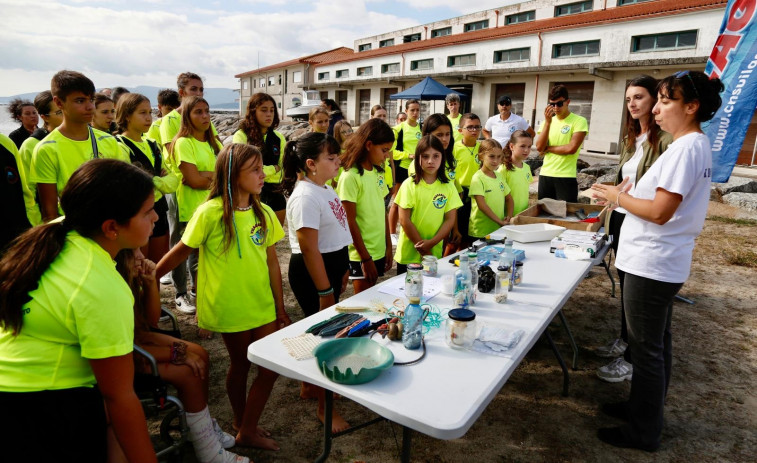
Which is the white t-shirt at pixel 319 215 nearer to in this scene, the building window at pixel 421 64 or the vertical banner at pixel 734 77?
the vertical banner at pixel 734 77

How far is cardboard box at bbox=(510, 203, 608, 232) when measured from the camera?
3.77 meters

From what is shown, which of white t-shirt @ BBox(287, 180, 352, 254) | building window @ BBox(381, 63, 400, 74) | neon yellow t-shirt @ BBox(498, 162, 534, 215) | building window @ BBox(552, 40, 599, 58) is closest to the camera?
white t-shirt @ BBox(287, 180, 352, 254)

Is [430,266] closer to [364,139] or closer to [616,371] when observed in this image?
[364,139]

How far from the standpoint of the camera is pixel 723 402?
2.86m

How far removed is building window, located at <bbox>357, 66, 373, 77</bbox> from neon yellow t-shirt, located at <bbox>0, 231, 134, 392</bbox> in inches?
1134

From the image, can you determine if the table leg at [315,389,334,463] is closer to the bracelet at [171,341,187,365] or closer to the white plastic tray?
the bracelet at [171,341,187,365]

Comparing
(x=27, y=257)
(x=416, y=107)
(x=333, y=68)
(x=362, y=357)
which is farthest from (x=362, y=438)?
(x=333, y=68)

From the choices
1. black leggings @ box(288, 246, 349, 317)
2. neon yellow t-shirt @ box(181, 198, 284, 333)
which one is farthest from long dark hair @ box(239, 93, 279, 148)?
neon yellow t-shirt @ box(181, 198, 284, 333)

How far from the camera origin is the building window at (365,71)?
28.4m

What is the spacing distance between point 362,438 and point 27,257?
184cm

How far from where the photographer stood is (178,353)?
2113mm

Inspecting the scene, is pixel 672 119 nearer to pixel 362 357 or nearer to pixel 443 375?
pixel 443 375

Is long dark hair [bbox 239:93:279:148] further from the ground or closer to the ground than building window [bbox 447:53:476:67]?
closer to the ground

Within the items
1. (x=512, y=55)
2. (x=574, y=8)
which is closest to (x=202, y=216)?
(x=512, y=55)
